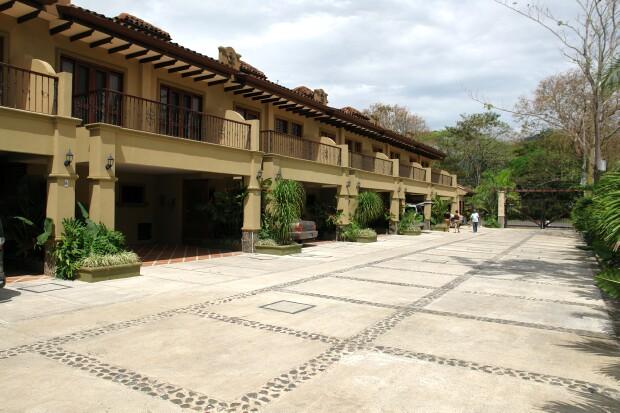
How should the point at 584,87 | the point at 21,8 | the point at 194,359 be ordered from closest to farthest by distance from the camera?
1. the point at 194,359
2. the point at 21,8
3. the point at 584,87

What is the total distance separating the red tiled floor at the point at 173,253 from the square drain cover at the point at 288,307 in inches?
244

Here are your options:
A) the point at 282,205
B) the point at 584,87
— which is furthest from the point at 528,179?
the point at 282,205

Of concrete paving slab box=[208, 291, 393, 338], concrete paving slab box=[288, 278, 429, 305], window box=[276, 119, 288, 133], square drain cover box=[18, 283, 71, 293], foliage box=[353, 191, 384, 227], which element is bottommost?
square drain cover box=[18, 283, 71, 293]

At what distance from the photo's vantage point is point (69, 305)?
7691mm

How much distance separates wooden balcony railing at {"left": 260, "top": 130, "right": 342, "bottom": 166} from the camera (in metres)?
17.8

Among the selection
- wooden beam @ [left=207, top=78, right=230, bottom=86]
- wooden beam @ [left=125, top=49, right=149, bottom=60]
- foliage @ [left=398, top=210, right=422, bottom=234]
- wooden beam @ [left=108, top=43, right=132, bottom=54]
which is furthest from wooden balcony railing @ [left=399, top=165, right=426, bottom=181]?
wooden beam @ [left=108, top=43, right=132, bottom=54]

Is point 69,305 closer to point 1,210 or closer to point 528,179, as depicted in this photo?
point 1,210

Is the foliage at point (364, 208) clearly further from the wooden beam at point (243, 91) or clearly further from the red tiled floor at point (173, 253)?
the red tiled floor at point (173, 253)

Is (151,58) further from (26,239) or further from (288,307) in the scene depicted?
(288,307)

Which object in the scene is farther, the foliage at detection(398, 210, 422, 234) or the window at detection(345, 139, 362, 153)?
the foliage at detection(398, 210, 422, 234)

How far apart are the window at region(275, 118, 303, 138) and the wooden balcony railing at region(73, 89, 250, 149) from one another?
503 centimetres

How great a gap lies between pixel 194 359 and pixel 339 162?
17.7m

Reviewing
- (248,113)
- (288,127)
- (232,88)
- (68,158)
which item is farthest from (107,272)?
(288,127)

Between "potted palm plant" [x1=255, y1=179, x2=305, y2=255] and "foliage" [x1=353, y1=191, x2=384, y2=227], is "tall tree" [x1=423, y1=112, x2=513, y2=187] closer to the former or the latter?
"foliage" [x1=353, y1=191, x2=384, y2=227]
